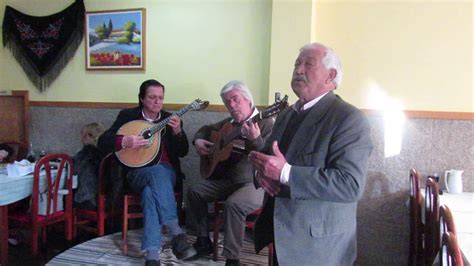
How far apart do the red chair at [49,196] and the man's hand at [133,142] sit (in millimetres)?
533

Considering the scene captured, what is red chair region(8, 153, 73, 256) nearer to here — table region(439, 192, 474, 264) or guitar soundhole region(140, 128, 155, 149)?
guitar soundhole region(140, 128, 155, 149)

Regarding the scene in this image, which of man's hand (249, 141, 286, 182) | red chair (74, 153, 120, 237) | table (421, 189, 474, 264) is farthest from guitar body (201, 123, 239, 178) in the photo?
table (421, 189, 474, 264)

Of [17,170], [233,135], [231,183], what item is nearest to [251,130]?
[233,135]

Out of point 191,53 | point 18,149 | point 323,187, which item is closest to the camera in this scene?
point 323,187

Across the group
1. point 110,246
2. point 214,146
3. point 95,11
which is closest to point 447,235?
point 214,146

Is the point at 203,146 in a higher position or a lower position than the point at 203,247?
higher

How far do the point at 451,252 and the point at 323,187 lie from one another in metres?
0.39

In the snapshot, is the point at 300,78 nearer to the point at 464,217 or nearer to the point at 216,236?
the point at 464,217

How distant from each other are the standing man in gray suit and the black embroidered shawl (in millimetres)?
2896

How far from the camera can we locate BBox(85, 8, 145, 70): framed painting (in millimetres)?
3391

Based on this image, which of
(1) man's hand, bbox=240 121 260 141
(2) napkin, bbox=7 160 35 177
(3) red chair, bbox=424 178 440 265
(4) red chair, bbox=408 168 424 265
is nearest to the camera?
(3) red chair, bbox=424 178 440 265

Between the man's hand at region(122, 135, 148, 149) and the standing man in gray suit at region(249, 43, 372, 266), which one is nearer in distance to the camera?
the standing man in gray suit at region(249, 43, 372, 266)

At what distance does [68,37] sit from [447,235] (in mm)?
3566

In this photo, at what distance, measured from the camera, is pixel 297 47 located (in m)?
2.86
